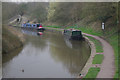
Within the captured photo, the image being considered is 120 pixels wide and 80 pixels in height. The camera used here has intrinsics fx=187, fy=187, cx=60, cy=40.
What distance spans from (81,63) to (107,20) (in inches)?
594

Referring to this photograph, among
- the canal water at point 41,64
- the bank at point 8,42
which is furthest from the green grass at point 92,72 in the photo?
the bank at point 8,42

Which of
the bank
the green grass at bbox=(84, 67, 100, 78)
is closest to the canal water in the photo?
the bank

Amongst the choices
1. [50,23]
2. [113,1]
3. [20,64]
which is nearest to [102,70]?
[20,64]

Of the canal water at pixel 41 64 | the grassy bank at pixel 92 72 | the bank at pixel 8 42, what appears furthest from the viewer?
the bank at pixel 8 42

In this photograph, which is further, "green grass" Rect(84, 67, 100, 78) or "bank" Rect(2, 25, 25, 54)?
"bank" Rect(2, 25, 25, 54)

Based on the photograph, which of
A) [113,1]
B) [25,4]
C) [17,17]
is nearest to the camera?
[113,1]

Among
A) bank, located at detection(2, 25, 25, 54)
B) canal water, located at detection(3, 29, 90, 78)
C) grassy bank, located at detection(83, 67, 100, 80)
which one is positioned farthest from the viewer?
bank, located at detection(2, 25, 25, 54)

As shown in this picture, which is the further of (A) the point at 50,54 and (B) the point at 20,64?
(A) the point at 50,54

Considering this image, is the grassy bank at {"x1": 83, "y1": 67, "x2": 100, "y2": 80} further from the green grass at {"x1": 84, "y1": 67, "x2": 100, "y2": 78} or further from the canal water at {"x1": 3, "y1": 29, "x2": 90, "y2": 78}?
the canal water at {"x1": 3, "y1": 29, "x2": 90, "y2": 78}

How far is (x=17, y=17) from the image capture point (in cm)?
6719

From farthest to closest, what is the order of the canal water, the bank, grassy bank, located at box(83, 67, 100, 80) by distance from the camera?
the bank → the canal water → grassy bank, located at box(83, 67, 100, 80)

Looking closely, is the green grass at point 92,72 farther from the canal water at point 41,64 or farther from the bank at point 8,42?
the bank at point 8,42

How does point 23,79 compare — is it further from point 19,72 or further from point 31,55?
point 31,55

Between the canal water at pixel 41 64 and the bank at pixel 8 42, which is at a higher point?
the bank at pixel 8 42
